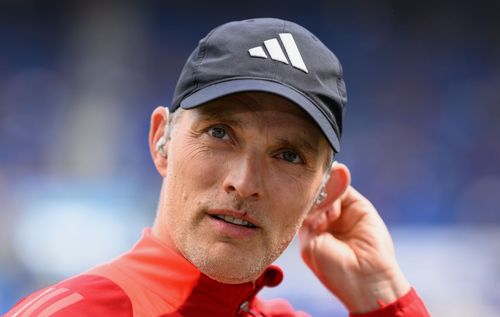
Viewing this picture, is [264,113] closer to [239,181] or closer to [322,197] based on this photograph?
[239,181]

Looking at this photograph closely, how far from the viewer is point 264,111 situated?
163 cm

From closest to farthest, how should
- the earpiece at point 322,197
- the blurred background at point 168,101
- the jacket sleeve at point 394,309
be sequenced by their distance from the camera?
the earpiece at point 322,197 → the jacket sleeve at point 394,309 → the blurred background at point 168,101

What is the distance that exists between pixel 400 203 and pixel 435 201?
0.89 ft

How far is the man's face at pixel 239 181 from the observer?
1578mm

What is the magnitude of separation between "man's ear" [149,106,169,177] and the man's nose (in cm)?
30

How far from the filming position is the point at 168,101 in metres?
6.33

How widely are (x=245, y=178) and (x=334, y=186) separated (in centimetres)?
68

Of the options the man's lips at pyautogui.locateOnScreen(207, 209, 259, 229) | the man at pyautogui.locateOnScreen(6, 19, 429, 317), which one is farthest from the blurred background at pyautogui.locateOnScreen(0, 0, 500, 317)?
the man's lips at pyautogui.locateOnScreen(207, 209, 259, 229)

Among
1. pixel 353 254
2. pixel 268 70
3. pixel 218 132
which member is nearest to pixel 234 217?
pixel 218 132

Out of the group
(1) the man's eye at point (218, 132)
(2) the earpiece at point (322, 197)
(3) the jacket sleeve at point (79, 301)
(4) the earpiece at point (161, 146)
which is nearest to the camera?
(3) the jacket sleeve at point (79, 301)

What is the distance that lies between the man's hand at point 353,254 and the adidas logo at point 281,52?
70 centimetres

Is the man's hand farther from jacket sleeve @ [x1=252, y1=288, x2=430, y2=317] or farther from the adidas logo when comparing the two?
the adidas logo

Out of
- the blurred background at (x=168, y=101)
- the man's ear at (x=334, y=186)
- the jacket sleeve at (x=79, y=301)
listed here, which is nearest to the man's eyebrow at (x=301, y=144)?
the man's ear at (x=334, y=186)

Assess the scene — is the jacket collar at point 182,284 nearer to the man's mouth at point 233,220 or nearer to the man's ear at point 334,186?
the man's mouth at point 233,220
